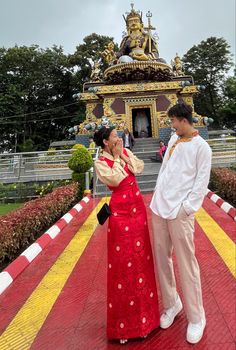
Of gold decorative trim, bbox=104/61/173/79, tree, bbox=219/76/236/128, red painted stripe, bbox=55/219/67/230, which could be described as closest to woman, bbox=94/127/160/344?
red painted stripe, bbox=55/219/67/230

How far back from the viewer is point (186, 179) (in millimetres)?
2350

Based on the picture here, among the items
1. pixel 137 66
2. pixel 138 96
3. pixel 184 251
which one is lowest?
pixel 184 251

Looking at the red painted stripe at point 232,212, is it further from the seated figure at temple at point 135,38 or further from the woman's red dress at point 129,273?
the seated figure at temple at point 135,38

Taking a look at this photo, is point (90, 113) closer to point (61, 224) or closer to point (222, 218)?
point (61, 224)

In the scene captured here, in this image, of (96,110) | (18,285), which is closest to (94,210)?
(18,285)

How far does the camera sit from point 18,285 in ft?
12.0

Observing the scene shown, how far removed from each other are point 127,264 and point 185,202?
620mm

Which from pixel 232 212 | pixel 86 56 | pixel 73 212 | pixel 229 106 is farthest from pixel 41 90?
pixel 232 212

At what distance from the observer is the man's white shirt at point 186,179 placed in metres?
2.27

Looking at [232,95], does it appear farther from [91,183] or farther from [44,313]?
[44,313]

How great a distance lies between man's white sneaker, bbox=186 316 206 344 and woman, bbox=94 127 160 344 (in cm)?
25

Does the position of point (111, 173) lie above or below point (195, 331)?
above

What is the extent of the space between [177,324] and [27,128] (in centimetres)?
3115

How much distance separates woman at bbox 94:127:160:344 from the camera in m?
2.34
